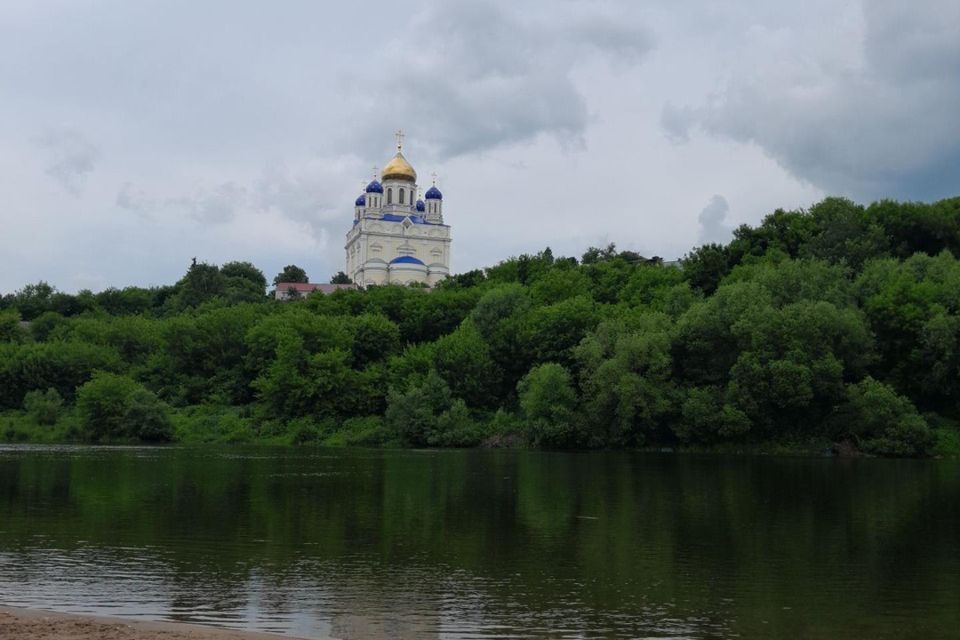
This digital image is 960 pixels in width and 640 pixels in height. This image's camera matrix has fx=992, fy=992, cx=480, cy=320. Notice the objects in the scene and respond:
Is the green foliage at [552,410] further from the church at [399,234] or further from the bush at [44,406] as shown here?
the church at [399,234]

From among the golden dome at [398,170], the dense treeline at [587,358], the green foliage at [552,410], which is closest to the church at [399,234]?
the golden dome at [398,170]

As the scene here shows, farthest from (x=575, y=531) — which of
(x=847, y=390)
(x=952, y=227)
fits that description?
(x=952, y=227)

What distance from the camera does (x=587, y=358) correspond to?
61.8 meters

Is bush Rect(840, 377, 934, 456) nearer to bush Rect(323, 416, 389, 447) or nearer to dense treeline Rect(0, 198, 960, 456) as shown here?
dense treeline Rect(0, 198, 960, 456)

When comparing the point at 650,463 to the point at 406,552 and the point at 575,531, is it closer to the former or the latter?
the point at 575,531

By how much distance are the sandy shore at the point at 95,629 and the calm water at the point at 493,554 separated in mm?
632

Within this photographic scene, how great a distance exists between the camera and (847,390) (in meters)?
56.8

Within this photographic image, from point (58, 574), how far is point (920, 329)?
5373 cm

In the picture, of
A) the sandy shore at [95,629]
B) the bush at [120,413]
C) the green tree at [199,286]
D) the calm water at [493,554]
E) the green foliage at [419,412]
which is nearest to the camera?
the sandy shore at [95,629]

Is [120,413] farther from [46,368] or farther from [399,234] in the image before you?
[399,234]

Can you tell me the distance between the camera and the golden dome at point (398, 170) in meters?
152

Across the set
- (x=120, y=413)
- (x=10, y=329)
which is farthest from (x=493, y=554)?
(x=10, y=329)

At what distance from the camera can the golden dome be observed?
15162 cm

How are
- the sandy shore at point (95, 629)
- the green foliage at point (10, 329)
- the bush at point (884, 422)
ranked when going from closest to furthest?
the sandy shore at point (95, 629) → the bush at point (884, 422) → the green foliage at point (10, 329)
